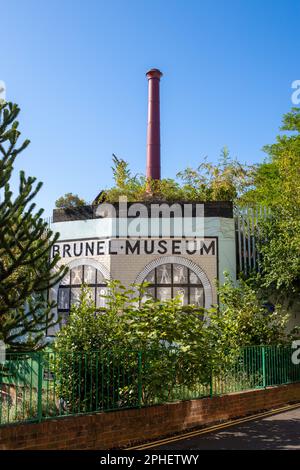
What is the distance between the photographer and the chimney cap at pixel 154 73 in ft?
113

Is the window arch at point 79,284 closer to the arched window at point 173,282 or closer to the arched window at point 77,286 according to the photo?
the arched window at point 77,286

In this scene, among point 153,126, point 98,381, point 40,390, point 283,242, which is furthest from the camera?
point 153,126

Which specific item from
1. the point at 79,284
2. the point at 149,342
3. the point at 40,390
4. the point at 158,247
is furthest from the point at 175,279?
the point at 40,390

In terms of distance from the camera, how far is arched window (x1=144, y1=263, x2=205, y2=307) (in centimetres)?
2008

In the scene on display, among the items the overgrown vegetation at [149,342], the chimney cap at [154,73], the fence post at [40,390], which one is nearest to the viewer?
the fence post at [40,390]

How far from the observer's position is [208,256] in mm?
20328

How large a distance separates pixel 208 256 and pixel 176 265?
1.34m

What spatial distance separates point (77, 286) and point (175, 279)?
13.6 ft

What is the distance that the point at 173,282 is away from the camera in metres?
20.2

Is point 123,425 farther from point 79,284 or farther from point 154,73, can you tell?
point 154,73

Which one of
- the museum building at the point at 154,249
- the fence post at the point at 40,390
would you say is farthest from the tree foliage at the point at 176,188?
the fence post at the point at 40,390

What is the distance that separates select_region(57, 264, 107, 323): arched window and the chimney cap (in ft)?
61.5

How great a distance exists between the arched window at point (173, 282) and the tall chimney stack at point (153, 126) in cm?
1333

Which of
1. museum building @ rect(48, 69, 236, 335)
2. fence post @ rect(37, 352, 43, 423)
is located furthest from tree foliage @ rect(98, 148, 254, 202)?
fence post @ rect(37, 352, 43, 423)
